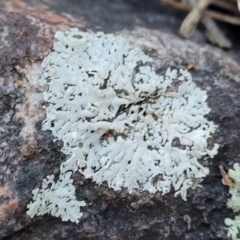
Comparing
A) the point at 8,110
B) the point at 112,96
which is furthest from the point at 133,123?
the point at 8,110

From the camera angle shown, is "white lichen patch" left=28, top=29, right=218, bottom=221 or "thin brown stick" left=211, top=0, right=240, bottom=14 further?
"thin brown stick" left=211, top=0, right=240, bottom=14

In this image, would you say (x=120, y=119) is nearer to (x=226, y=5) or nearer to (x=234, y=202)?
(x=234, y=202)

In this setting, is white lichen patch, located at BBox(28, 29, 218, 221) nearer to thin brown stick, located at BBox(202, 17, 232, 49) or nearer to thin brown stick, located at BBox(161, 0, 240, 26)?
thin brown stick, located at BBox(202, 17, 232, 49)

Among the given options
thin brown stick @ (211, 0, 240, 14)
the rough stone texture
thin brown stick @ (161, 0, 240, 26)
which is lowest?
the rough stone texture

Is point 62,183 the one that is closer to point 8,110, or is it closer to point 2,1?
point 8,110

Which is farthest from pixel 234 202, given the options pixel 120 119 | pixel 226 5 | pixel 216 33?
pixel 226 5

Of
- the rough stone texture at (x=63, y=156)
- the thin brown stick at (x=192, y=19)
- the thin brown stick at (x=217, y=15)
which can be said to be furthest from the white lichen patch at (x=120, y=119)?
the thin brown stick at (x=217, y=15)

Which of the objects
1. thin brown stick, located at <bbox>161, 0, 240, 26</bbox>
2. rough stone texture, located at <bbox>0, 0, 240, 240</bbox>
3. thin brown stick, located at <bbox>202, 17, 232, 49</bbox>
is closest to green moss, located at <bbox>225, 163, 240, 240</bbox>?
rough stone texture, located at <bbox>0, 0, 240, 240</bbox>
